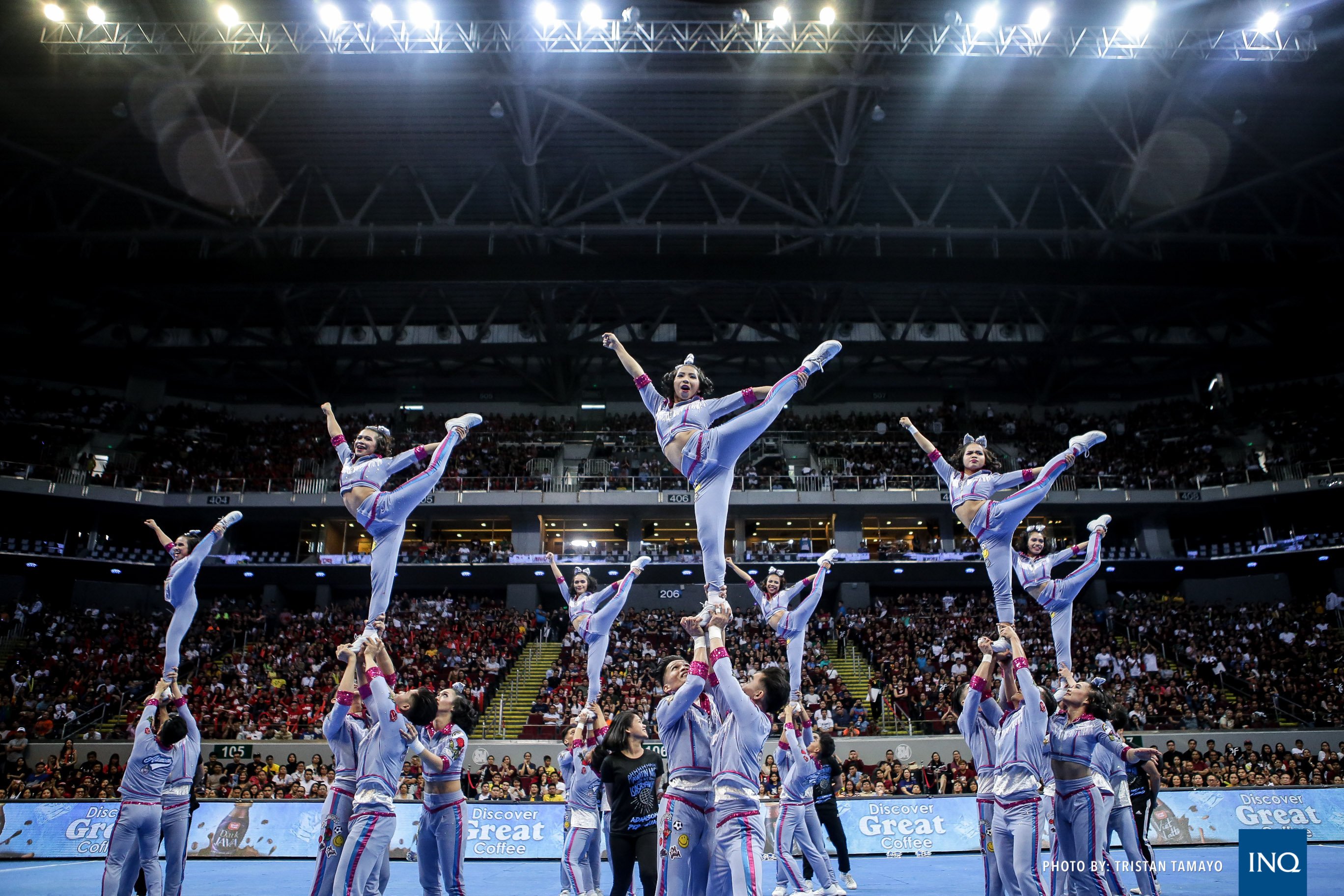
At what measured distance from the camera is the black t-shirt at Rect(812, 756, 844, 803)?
10500 millimetres

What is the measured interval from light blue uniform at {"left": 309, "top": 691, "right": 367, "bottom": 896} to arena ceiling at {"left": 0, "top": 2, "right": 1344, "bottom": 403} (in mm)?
15698

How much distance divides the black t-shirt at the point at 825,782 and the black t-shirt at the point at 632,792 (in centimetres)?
460

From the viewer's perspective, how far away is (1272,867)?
8.29 metres

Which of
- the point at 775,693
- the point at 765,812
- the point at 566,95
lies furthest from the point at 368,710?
the point at 566,95

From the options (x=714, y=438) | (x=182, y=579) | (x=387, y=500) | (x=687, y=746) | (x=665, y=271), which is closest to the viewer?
(x=687, y=746)

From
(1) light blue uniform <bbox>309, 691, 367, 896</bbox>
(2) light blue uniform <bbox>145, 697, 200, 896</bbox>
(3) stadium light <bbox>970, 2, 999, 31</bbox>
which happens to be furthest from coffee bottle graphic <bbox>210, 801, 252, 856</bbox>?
(3) stadium light <bbox>970, 2, 999, 31</bbox>

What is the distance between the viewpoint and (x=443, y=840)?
21.3 feet

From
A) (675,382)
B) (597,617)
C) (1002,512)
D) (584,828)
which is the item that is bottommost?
(584,828)

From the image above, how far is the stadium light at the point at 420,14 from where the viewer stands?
57.9 feet

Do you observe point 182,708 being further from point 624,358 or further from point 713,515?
point 713,515

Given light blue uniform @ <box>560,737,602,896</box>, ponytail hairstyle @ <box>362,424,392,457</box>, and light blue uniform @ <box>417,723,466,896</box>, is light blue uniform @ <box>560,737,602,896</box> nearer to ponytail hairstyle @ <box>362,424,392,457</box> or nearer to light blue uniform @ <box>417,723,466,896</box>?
light blue uniform @ <box>417,723,466,896</box>

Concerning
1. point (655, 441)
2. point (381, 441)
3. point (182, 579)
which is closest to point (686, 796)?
point (381, 441)

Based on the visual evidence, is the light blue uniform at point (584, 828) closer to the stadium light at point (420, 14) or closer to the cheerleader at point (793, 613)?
the cheerleader at point (793, 613)

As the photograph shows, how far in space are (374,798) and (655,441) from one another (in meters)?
28.8
